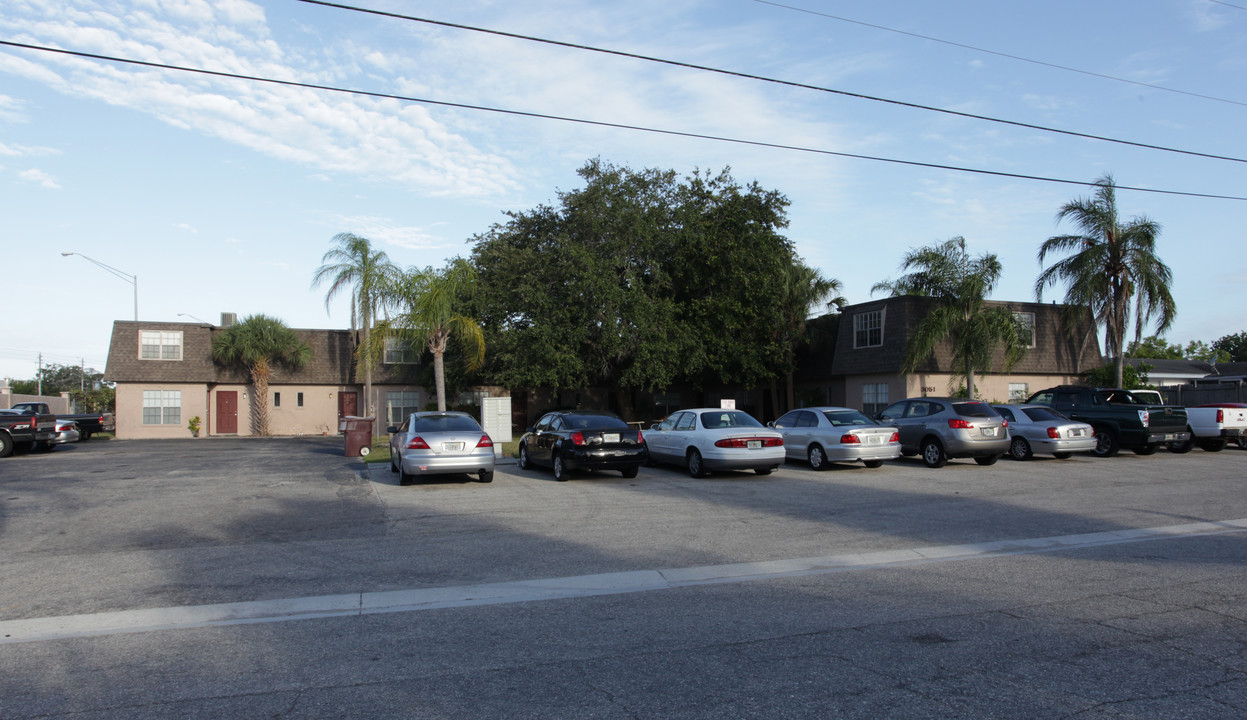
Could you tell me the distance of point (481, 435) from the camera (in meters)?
15.7

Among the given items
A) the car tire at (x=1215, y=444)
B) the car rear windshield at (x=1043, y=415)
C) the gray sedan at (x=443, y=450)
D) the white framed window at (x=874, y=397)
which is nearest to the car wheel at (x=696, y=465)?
the gray sedan at (x=443, y=450)

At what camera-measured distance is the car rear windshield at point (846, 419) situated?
17953mm

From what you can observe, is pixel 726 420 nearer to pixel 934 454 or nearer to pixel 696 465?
pixel 696 465

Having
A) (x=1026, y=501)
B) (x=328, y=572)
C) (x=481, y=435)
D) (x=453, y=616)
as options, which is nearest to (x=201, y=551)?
(x=328, y=572)

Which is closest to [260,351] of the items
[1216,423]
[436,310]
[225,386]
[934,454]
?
[225,386]

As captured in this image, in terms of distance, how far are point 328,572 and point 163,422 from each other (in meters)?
36.0

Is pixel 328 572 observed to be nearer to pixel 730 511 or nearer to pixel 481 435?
pixel 730 511

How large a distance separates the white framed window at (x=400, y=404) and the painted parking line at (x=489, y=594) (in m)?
34.6

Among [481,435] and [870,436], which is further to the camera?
[870,436]

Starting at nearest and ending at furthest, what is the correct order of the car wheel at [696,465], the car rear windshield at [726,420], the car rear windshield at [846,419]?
the car wheel at [696,465] → the car rear windshield at [726,420] → the car rear windshield at [846,419]

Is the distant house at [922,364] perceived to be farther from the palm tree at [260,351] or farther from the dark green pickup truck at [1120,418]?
the palm tree at [260,351]

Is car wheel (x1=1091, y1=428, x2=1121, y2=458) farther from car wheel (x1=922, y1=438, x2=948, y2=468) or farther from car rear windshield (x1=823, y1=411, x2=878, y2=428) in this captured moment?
car rear windshield (x1=823, y1=411, x2=878, y2=428)

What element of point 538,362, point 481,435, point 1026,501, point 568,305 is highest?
point 568,305

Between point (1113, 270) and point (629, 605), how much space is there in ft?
96.4
